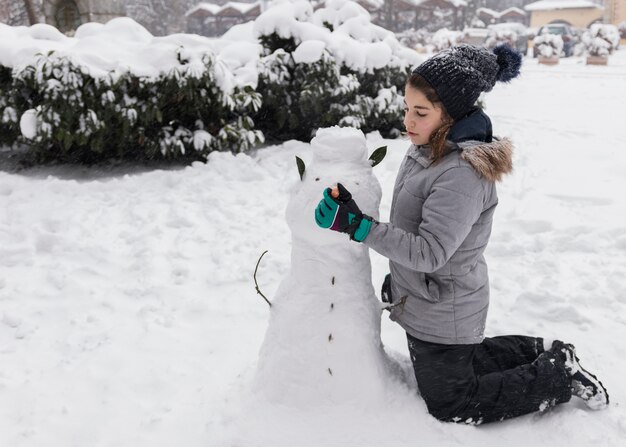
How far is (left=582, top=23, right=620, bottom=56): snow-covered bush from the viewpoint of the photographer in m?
19.1

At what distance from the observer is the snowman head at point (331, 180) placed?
1.95 metres

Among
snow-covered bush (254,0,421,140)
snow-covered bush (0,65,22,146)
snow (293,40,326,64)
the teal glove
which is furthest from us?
snow-covered bush (254,0,421,140)

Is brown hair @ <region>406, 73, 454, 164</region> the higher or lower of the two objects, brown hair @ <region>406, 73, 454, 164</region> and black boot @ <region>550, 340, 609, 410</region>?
the higher

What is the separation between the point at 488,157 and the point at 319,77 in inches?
197

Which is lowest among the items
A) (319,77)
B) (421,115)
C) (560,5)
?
(560,5)

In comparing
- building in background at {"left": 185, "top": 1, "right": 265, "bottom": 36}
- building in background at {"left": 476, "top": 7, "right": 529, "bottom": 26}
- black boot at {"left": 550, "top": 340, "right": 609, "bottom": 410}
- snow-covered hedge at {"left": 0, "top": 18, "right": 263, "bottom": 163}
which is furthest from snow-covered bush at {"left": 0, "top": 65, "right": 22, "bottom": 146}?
building in background at {"left": 476, "top": 7, "right": 529, "bottom": 26}

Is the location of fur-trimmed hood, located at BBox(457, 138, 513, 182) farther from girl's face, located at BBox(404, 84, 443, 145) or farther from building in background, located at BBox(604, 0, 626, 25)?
building in background, located at BBox(604, 0, 626, 25)

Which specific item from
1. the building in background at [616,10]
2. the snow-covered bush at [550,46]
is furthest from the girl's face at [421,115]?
the building in background at [616,10]

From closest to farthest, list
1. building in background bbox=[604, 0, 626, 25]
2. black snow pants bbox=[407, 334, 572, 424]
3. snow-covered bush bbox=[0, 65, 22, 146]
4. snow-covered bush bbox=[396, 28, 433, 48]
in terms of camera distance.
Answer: black snow pants bbox=[407, 334, 572, 424] → snow-covered bush bbox=[0, 65, 22, 146] → snow-covered bush bbox=[396, 28, 433, 48] → building in background bbox=[604, 0, 626, 25]

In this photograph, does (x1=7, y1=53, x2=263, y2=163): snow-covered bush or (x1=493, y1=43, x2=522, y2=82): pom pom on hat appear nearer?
(x1=493, y1=43, x2=522, y2=82): pom pom on hat

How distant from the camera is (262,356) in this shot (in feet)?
7.05

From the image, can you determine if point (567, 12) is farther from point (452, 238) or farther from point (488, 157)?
point (452, 238)

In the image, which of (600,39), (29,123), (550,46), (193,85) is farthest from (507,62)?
(550,46)

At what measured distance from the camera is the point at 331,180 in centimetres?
196
